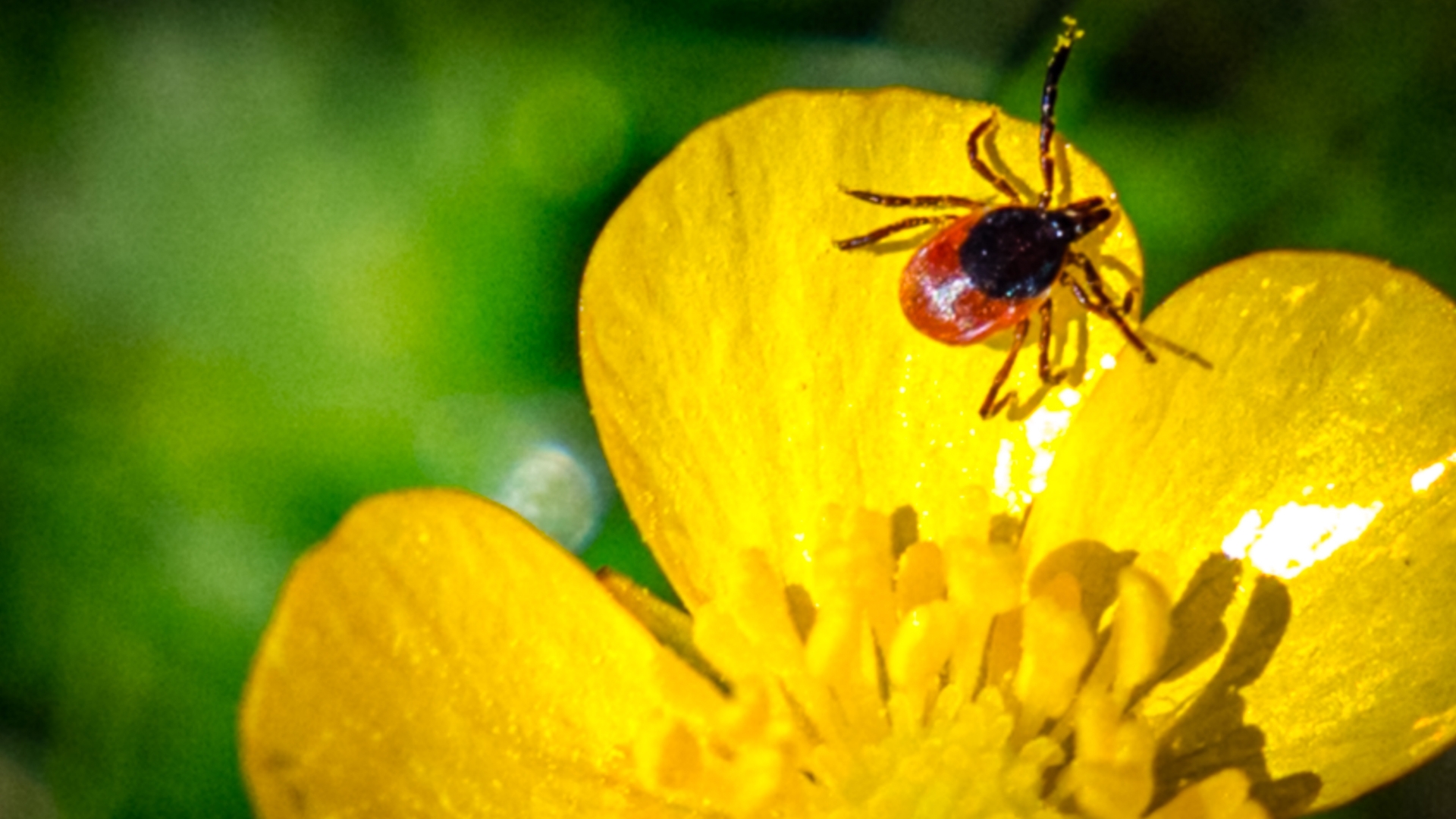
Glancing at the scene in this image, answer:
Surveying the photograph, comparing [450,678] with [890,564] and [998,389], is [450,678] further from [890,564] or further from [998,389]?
[998,389]

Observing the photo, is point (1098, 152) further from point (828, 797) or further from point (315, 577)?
point (315, 577)

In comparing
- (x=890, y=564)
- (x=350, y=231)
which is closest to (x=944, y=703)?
(x=890, y=564)

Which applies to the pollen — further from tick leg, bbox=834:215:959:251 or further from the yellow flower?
tick leg, bbox=834:215:959:251

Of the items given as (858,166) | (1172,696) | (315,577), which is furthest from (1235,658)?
(315,577)

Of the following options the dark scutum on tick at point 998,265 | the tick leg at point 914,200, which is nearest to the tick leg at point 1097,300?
the dark scutum on tick at point 998,265

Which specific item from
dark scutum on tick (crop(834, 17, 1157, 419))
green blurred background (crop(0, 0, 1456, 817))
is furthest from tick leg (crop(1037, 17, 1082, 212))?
green blurred background (crop(0, 0, 1456, 817))

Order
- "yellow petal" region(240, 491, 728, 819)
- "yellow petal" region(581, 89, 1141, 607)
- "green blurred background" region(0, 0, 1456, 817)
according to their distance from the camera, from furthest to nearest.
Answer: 1. "green blurred background" region(0, 0, 1456, 817)
2. "yellow petal" region(581, 89, 1141, 607)
3. "yellow petal" region(240, 491, 728, 819)
